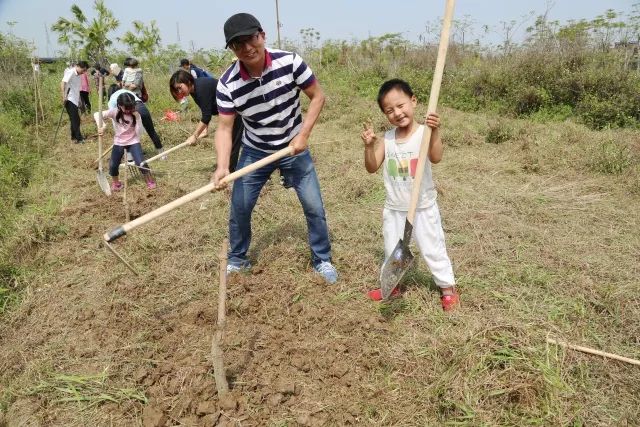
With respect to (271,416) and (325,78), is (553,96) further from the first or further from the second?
(271,416)

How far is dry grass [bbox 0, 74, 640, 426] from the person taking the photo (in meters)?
2.11

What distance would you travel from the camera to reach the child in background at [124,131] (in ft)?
17.8

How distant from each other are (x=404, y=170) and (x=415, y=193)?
0.21 metres

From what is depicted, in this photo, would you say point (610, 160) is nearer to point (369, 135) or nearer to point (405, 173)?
point (405, 173)

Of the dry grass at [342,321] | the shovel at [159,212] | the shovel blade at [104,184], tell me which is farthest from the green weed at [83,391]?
the shovel blade at [104,184]

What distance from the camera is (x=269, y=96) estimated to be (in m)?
2.78

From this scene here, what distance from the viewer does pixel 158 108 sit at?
461 inches

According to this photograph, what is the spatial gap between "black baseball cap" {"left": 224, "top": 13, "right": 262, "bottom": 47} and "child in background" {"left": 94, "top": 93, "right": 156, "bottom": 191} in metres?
3.39

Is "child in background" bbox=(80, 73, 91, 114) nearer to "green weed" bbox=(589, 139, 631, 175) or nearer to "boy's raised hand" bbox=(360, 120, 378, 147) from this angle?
"boy's raised hand" bbox=(360, 120, 378, 147)

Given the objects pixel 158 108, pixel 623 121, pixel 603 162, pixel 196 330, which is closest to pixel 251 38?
pixel 196 330

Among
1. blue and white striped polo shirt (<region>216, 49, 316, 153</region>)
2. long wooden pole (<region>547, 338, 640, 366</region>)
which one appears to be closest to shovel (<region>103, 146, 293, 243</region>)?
blue and white striped polo shirt (<region>216, 49, 316, 153</region>)

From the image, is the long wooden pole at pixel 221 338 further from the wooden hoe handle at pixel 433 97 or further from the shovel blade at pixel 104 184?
the shovel blade at pixel 104 184

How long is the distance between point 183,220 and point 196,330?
1989mm

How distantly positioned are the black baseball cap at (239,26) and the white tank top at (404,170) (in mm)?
1001
